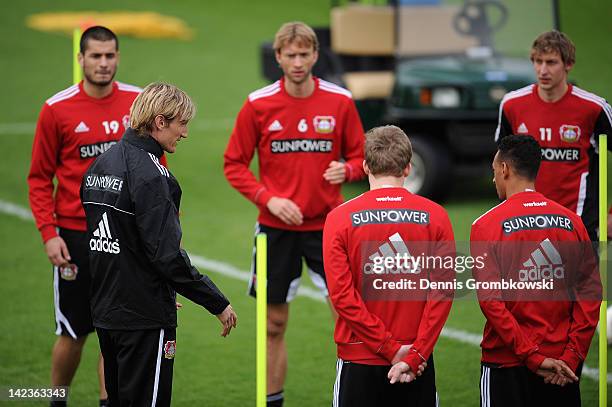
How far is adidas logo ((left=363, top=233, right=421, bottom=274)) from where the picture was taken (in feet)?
15.0

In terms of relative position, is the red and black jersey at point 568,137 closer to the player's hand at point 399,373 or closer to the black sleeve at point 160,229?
the player's hand at point 399,373

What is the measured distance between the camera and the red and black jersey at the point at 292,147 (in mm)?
6559

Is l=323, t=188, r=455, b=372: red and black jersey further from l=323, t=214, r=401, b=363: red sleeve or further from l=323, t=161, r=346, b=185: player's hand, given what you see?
l=323, t=161, r=346, b=185: player's hand

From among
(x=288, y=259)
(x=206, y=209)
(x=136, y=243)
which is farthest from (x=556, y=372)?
(x=206, y=209)

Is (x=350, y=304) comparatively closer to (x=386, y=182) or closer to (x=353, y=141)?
(x=386, y=182)

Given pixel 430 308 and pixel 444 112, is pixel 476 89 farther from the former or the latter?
pixel 430 308

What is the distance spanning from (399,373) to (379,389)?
0.60 feet

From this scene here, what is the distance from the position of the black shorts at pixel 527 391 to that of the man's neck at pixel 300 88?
246cm

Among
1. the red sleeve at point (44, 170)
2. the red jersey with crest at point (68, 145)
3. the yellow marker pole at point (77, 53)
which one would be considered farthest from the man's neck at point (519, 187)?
the yellow marker pole at point (77, 53)

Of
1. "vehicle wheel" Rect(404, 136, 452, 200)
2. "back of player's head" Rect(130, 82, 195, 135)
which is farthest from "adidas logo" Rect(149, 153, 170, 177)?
"vehicle wheel" Rect(404, 136, 452, 200)

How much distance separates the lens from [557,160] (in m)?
6.26

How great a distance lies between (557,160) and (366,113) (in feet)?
21.2

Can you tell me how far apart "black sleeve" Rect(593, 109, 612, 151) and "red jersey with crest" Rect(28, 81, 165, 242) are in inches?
112

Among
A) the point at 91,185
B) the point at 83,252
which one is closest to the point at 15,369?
the point at 83,252
